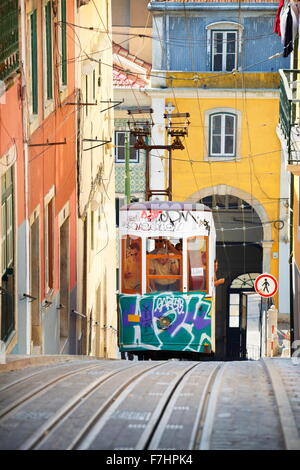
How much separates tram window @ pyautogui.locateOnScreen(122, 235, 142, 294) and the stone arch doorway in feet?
41.9

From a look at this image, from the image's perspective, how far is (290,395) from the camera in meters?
8.43

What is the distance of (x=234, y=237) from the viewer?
31.0 m

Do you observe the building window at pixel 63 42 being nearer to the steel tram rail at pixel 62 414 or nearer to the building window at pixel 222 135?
the steel tram rail at pixel 62 414

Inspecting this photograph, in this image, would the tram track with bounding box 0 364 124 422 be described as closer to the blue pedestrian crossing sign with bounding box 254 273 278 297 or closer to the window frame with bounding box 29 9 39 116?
the window frame with bounding box 29 9 39 116

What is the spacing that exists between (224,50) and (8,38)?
19025mm

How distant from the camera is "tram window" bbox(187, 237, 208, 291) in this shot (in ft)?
56.6

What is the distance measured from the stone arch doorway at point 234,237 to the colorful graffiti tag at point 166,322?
42.2ft

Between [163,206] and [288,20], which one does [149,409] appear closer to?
[163,206]

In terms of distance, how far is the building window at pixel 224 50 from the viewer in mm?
29766

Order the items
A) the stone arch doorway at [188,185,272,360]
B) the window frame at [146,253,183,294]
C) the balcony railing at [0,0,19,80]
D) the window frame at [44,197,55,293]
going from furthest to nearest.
A: 1. the stone arch doorway at [188,185,272,360]
2. the window frame at [146,253,183,294]
3. the window frame at [44,197,55,293]
4. the balcony railing at [0,0,19,80]

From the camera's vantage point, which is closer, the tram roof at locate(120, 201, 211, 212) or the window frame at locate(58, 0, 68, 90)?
the window frame at locate(58, 0, 68, 90)

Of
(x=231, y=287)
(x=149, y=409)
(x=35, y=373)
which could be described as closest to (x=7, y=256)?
(x=35, y=373)

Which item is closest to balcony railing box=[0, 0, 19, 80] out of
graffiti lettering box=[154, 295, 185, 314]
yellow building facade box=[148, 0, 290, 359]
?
graffiti lettering box=[154, 295, 185, 314]
